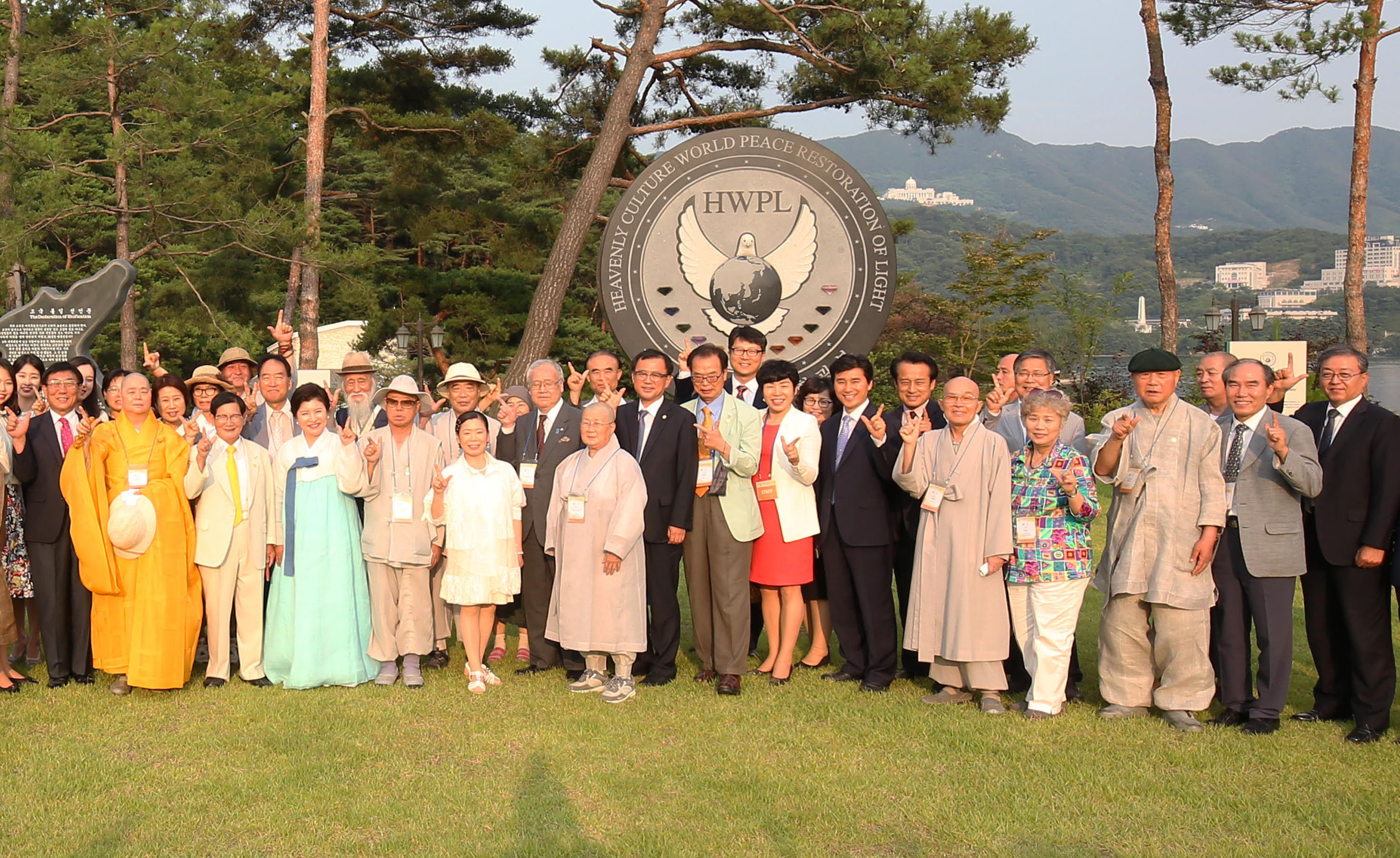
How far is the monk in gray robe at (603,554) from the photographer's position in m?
5.78

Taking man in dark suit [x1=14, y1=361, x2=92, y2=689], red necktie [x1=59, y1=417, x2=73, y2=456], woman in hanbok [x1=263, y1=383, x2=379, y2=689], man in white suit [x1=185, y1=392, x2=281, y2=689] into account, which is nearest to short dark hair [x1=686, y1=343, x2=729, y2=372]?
woman in hanbok [x1=263, y1=383, x2=379, y2=689]

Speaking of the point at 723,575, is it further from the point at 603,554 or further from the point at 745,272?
the point at 745,272

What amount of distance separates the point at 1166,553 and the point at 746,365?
2.39 meters

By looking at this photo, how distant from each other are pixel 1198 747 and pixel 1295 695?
4.60 feet

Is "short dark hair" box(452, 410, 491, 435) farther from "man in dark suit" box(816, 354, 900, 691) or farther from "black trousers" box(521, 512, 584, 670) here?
"man in dark suit" box(816, 354, 900, 691)

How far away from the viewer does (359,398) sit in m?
6.87

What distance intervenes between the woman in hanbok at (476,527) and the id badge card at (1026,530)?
2.53 meters

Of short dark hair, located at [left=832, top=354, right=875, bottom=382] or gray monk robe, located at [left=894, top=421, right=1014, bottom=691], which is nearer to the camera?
gray monk robe, located at [left=894, top=421, right=1014, bottom=691]

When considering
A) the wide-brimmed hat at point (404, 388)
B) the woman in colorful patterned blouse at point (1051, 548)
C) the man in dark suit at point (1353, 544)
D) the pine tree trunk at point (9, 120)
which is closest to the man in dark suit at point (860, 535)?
the woman in colorful patterned blouse at point (1051, 548)

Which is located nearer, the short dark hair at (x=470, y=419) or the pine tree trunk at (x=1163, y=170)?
the short dark hair at (x=470, y=419)

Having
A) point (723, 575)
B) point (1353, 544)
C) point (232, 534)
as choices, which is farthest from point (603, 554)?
point (1353, 544)

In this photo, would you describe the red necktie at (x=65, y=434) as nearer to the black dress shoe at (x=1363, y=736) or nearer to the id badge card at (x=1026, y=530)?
the id badge card at (x=1026, y=530)

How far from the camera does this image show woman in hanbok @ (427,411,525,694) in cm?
593

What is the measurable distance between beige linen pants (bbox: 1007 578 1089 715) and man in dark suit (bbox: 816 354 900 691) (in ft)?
2.61
